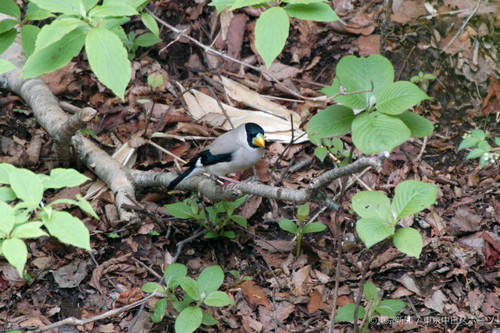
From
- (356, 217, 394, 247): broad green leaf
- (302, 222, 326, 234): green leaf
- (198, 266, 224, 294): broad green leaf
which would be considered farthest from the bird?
(356, 217, 394, 247): broad green leaf

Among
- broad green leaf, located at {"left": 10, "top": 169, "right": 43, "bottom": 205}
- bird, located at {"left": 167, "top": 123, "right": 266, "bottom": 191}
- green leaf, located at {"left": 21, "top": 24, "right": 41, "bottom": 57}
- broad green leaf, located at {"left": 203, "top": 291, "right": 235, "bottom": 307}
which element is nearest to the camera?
broad green leaf, located at {"left": 10, "top": 169, "right": 43, "bottom": 205}

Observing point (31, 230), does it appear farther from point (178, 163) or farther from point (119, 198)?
point (178, 163)

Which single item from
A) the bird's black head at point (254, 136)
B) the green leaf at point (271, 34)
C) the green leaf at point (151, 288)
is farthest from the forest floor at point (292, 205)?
the green leaf at point (271, 34)

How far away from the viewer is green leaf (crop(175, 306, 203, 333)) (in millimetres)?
3439

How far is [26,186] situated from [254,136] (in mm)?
2793

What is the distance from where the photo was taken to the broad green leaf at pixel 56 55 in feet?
9.20

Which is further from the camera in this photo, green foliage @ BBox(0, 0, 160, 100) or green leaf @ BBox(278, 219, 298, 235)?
green leaf @ BBox(278, 219, 298, 235)

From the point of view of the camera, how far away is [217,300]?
139 inches

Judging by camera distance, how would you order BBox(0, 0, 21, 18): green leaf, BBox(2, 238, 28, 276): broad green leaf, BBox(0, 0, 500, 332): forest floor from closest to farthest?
1. BBox(2, 238, 28, 276): broad green leaf
2. BBox(0, 0, 21, 18): green leaf
3. BBox(0, 0, 500, 332): forest floor

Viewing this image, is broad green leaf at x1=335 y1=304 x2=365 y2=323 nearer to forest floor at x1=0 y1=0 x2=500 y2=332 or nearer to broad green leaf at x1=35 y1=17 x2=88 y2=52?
forest floor at x1=0 y1=0 x2=500 y2=332

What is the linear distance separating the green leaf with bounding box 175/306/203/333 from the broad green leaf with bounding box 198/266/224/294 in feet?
0.48

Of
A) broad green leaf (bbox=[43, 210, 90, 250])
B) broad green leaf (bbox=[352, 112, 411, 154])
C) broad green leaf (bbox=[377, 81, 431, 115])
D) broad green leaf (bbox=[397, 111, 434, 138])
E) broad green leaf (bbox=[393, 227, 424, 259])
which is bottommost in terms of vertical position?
broad green leaf (bbox=[393, 227, 424, 259])

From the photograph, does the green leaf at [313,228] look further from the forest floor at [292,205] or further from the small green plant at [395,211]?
the small green plant at [395,211]

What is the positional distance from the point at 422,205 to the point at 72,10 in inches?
75.6
